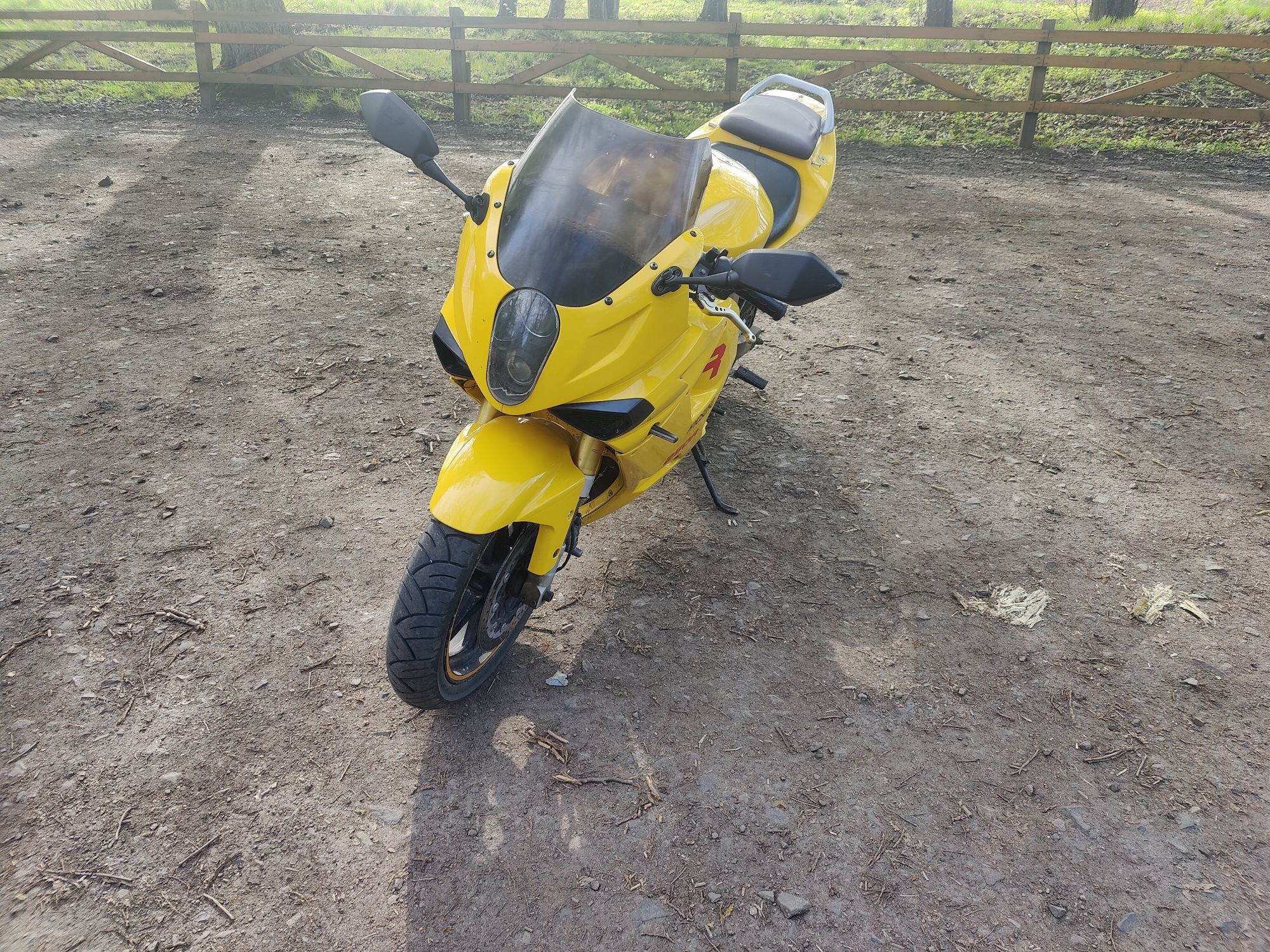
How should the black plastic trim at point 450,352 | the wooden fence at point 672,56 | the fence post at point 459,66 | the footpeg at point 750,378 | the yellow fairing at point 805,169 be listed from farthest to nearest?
the fence post at point 459,66 < the wooden fence at point 672,56 < the yellow fairing at point 805,169 < the footpeg at point 750,378 < the black plastic trim at point 450,352

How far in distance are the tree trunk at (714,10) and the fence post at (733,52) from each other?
21.5 ft

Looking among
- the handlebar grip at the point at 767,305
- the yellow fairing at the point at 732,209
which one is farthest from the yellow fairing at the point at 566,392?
the yellow fairing at the point at 732,209

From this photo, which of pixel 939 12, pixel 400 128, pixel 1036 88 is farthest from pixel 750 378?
pixel 939 12

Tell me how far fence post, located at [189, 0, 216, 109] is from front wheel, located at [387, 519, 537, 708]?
10144 millimetres

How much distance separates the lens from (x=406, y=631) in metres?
2.60

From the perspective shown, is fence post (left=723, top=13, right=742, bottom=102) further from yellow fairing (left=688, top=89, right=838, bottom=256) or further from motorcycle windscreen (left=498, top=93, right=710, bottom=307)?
motorcycle windscreen (left=498, top=93, right=710, bottom=307)

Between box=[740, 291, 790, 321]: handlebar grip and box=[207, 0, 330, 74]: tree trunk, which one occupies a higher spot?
box=[207, 0, 330, 74]: tree trunk

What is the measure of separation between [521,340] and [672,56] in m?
8.95

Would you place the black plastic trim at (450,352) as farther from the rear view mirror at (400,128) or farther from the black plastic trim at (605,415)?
the rear view mirror at (400,128)

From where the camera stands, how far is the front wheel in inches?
102

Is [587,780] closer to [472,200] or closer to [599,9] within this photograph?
[472,200]

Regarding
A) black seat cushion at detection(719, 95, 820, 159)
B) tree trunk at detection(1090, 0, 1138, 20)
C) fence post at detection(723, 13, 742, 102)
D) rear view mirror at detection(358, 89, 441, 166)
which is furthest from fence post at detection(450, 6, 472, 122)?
tree trunk at detection(1090, 0, 1138, 20)

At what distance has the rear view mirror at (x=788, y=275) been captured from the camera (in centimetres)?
242

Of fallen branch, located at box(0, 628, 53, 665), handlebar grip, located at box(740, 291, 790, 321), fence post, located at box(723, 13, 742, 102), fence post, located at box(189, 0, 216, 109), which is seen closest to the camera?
handlebar grip, located at box(740, 291, 790, 321)
